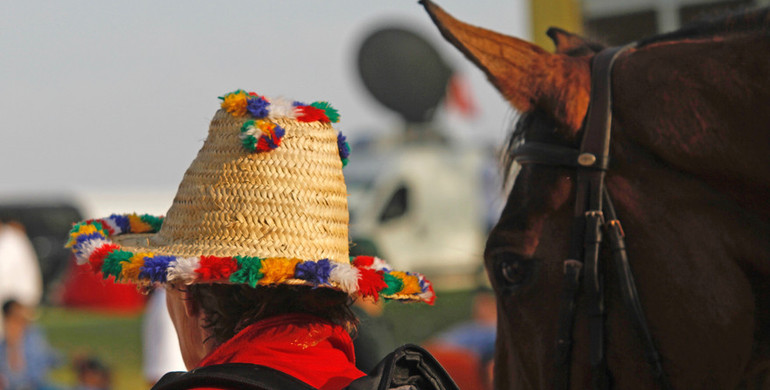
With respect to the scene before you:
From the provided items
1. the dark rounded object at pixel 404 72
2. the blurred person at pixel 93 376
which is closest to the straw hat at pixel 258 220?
the blurred person at pixel 93 376

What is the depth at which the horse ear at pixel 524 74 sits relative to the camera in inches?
83.4

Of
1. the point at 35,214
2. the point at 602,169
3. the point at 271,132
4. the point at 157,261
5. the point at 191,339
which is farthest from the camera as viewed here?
the point at 35,214

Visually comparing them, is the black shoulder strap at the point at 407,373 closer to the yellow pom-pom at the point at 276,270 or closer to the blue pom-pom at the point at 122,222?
the yellow pom-pom at the point at 276,270

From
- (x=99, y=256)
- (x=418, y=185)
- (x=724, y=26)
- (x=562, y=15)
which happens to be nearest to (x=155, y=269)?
(x=99, y=256)

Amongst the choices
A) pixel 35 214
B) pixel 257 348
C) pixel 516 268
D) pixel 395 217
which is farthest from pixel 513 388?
pixel 35 214

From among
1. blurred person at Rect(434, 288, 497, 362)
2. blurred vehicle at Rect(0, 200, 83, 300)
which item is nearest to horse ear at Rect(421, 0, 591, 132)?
blurred person at Rect(434, 288, 497, 362)

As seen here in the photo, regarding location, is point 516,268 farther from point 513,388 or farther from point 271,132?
point 271,132

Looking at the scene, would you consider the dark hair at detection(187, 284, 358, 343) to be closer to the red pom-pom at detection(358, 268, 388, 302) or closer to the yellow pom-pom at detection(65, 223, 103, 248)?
the red pom-pom at detection(358, 268, 388, 302)

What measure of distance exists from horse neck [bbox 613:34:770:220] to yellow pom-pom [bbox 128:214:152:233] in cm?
121

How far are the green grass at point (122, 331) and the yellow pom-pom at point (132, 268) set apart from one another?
7636 millimetres

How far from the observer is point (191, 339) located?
1.93m

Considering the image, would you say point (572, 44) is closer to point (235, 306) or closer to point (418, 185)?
point (235, 306)

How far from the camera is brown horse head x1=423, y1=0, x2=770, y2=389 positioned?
196 cm

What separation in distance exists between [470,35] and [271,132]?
62 cm
